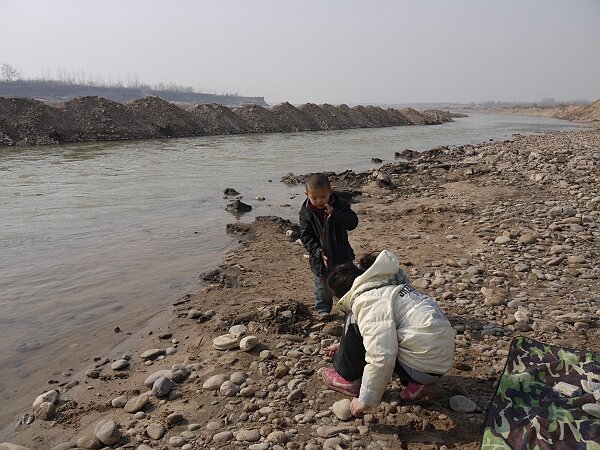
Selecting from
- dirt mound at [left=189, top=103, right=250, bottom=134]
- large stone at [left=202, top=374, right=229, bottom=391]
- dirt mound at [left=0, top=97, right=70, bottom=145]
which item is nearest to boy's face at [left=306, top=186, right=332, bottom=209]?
large stone at [left=202, top=374, right=229, bottom=391]

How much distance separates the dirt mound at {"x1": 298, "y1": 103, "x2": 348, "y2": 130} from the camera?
5078 cm

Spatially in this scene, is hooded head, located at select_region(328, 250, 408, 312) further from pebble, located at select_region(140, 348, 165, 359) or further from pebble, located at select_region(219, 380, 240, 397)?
pebble, located at select_region(140, 348, 165, 359)

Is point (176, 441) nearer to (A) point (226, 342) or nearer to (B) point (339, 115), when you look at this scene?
(A) point (226, 342)

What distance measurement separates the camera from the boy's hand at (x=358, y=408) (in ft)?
10.3

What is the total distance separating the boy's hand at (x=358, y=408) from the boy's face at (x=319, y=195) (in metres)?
1.98

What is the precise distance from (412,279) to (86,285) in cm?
471

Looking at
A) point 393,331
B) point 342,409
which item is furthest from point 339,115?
point 393,331

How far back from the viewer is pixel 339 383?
142 inches

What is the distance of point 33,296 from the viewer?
6.37 m

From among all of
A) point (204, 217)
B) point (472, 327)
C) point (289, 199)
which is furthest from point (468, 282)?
point (289, 199)

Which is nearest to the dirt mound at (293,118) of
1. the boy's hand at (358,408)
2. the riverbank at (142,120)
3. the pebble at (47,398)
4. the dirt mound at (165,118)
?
the riverbank at (142,120)

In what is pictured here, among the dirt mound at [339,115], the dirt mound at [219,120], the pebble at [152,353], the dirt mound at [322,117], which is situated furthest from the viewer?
the dirt mound at [339,115]

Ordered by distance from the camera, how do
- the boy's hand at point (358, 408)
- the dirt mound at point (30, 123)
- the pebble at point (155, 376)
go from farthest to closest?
1. the dirt mound at point (30, 123)
2. the pebble at point (155, 376)
3. the boy's hand at point (358, 408)

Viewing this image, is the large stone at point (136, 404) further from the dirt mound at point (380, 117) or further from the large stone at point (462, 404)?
the dirt mound at point (380, 117)
